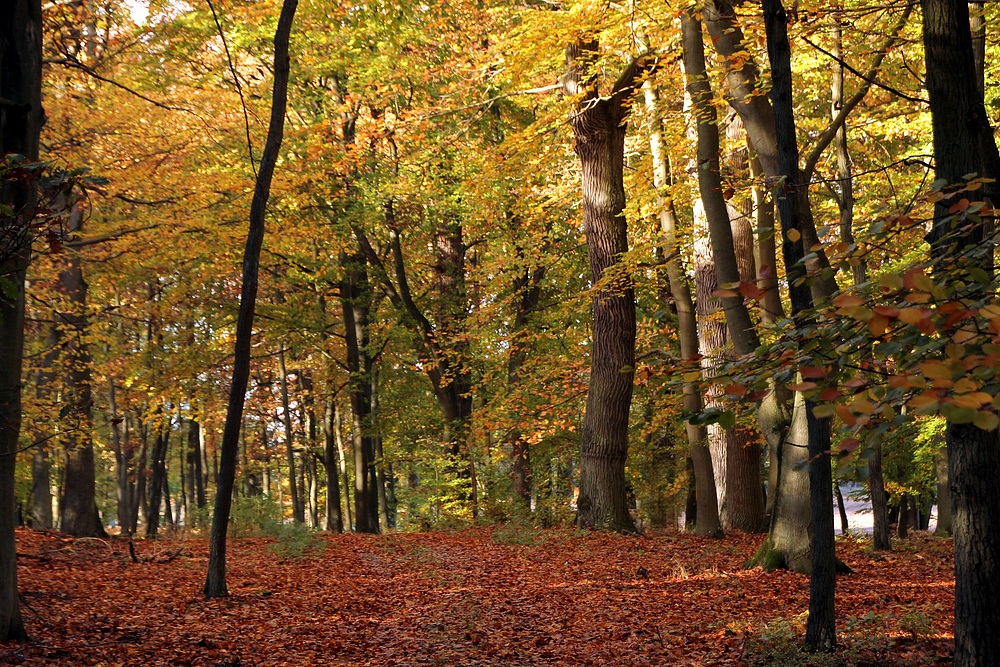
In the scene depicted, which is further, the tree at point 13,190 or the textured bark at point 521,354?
the textured bark at point 521,354

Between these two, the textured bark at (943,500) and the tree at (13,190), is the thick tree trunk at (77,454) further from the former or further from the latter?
the textured bark at (943,500)

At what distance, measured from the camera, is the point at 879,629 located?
698cm

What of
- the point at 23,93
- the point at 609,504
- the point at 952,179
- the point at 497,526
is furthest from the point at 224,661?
the point at 497,526

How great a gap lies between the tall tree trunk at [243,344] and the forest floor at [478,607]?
0.55 m

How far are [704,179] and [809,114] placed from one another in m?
8.17

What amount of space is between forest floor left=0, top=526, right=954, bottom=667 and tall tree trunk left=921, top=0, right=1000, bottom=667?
4.25 feet

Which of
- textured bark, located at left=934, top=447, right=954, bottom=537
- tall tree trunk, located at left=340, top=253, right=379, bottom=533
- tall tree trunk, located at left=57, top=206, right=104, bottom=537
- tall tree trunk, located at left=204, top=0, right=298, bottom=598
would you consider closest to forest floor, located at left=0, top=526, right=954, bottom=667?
tall tree trunk, located at left=204, top=0, right=298, bottom=598

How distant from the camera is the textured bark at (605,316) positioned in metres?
14.6

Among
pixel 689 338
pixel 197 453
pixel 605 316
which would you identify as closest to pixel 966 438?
pixel 605 316

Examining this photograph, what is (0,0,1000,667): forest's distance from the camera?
4918 mm

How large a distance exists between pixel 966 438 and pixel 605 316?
10.2 m

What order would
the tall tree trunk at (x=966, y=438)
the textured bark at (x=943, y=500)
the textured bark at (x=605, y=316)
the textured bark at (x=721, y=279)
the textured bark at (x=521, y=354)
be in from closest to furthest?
1. the tall tree trunk at (x=966, y=438)
2. the textured bark at (x=721, y=279)
3. the textured bark at (x=605, y=316)
4. the textured bark at (x=943, y=500)
5. the textured bark at (x=521, y=354)

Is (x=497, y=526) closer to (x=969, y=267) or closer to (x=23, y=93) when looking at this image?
(x=23, y=93)

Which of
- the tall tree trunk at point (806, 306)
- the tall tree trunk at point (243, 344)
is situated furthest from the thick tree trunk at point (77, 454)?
the tall tree trunk at point (806, 306)
